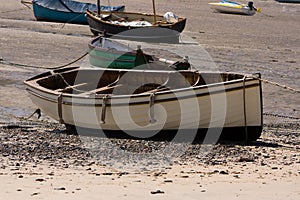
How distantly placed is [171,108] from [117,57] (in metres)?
7.60

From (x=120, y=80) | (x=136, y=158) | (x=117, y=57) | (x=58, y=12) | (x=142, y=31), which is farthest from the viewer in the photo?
(x=58, y=12)

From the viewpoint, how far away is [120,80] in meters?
A: 13.1

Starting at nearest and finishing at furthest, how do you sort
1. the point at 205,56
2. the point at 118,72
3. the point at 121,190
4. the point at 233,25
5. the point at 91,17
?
the point at 121,190
the point at 118,72
the point at 205,56
the point at 91,17
the point at 233,25

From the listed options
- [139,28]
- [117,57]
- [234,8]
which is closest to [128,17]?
[139,28]

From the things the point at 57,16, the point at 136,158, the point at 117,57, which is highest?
the point at 136,158

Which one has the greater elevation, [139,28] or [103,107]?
[103,107]

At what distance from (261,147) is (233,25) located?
20.9 meters

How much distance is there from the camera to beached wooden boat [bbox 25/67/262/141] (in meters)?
11.2

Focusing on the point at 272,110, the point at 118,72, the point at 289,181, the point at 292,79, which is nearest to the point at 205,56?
the point at 292,79

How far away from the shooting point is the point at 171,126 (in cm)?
1157

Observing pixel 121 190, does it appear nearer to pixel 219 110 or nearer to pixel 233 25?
pixel 219 110

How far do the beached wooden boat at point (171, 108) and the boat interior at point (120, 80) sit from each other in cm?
2

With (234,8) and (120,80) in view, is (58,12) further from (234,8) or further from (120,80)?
(120,80)

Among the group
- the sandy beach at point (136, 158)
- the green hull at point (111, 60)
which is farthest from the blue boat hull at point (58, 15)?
the green hull at point (111, 60)
